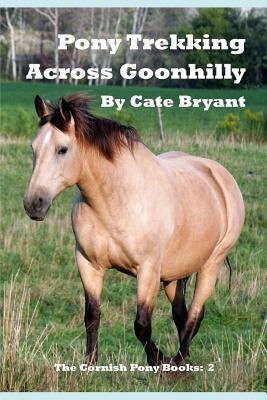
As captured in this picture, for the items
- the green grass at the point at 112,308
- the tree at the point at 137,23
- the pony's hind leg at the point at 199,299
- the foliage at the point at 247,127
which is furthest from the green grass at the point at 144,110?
the pony's hind leg at the point at 199,299

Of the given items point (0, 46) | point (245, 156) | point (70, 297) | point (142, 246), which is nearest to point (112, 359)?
point (142, 246)

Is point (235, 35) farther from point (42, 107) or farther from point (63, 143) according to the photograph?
point (63, 143)

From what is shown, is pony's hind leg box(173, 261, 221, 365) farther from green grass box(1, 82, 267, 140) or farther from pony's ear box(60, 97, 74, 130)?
pony's ear box(60, 97, 74, 130)

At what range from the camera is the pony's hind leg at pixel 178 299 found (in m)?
8.59

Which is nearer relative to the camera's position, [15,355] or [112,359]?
[15,355]

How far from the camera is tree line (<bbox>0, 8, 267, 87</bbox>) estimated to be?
9.34 m

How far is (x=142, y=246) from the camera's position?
23.9 ft

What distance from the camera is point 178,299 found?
8.62 metres

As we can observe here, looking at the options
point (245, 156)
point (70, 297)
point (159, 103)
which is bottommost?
point (70, 297)

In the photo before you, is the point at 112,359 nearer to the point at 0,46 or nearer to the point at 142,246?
the point at 142,246

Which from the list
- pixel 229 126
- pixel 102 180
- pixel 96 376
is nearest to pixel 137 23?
pixel 229 126

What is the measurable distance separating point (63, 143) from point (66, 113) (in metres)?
0.20

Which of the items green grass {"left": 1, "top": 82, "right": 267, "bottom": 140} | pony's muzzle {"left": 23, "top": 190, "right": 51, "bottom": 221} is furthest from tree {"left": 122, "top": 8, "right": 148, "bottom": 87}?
pony's muzzle {"left": 23, "top": 190, "right": 51, "bottom": 221}

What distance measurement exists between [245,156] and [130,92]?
14.4 ft
